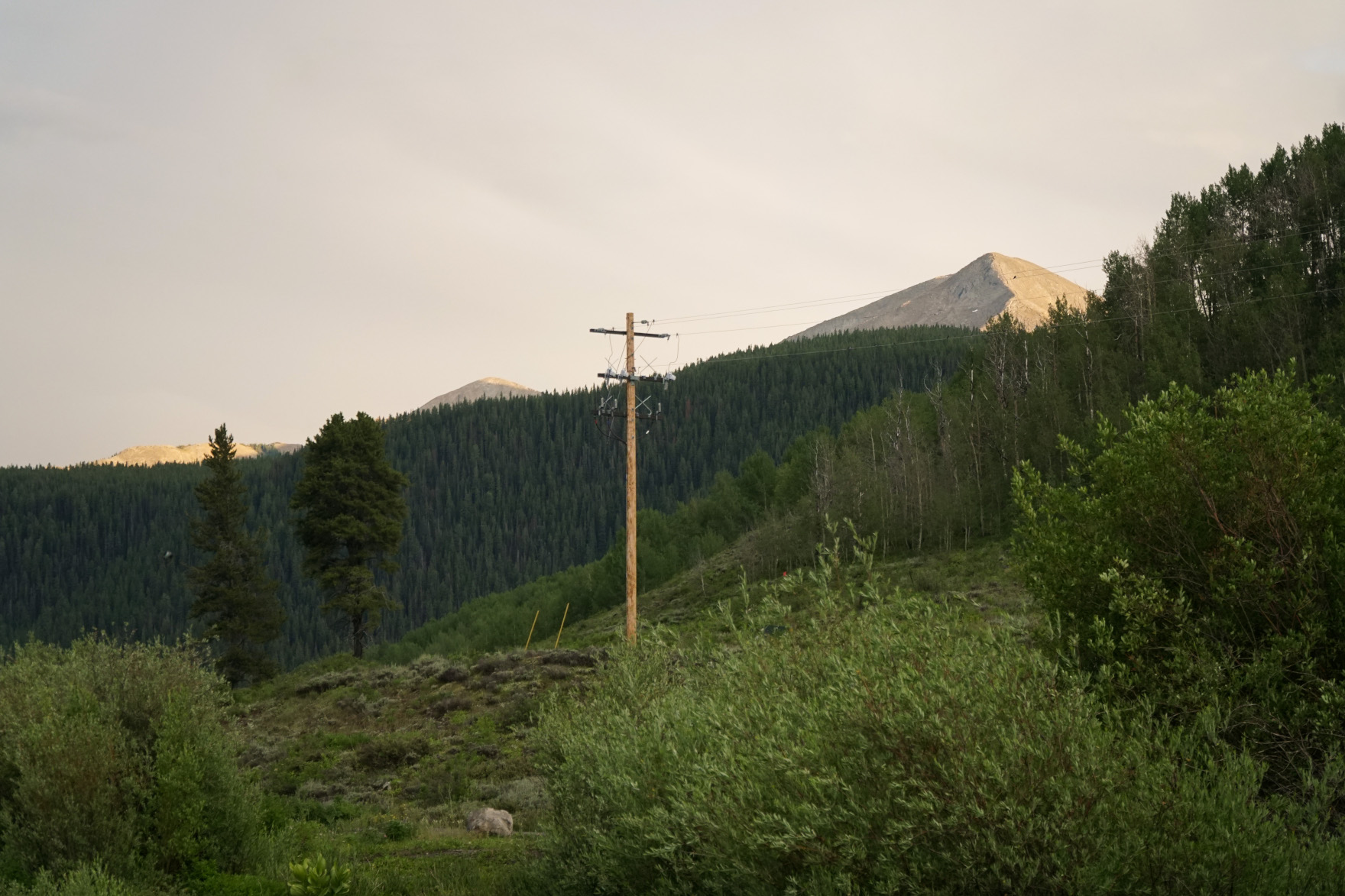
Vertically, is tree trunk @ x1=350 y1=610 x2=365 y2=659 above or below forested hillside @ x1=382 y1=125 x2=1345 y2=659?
below

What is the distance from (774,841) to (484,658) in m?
31.9

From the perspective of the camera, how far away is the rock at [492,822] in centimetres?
1845

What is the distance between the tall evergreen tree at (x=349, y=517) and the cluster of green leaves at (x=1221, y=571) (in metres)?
39.5

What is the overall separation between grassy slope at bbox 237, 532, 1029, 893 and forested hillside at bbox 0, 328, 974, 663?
4671 inches

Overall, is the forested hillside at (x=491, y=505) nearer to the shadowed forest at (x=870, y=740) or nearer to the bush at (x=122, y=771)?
the shadowed forest at (x=870, y=740)

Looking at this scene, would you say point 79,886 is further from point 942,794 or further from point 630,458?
point 630,458

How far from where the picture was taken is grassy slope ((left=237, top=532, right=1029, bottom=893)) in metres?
14.9

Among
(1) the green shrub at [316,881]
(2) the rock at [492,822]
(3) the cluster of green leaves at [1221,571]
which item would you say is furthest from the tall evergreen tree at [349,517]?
(3) the cluster of green leaves at [1221,571]

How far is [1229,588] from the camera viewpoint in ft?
34.4

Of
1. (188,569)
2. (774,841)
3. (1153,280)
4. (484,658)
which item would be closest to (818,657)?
(774,841)

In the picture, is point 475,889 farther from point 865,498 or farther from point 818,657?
point 865,498

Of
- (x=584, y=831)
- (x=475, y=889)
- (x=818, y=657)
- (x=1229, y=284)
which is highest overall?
(x=1229, y=284)

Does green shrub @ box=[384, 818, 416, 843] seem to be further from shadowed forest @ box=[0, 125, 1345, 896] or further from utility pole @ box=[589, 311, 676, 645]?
utility pole @ box=[589, 311, 676, 645]

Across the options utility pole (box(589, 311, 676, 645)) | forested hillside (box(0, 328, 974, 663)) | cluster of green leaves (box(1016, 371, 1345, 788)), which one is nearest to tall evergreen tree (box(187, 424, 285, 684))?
utility pole (box(589, 311, 676, 645))
